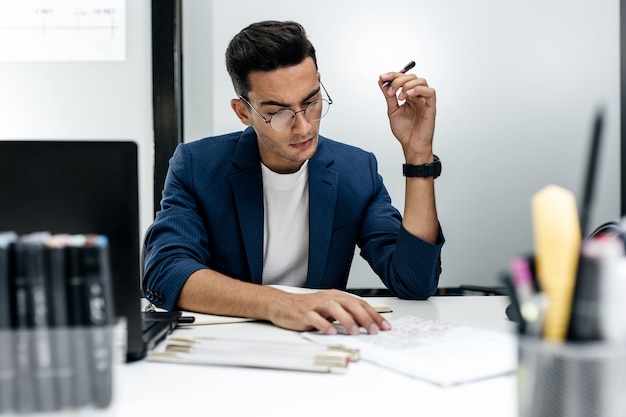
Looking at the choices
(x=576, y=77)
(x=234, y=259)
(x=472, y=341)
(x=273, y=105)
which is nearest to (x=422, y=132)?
(x=273, y=105)

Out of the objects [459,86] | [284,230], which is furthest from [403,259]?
[459,86]

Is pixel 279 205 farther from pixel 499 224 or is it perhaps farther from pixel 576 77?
pixel 576 77

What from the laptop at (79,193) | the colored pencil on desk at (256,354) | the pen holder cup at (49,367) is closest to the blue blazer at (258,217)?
the colored pencil on desk at (256,354)

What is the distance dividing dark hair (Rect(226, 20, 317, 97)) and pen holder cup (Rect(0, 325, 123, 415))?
3.72 ft

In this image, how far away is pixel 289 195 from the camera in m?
1.76

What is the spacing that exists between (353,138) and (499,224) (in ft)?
2.16

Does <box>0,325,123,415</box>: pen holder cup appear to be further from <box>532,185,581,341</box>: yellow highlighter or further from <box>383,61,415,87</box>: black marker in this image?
<box>383,61,415,87</box>: black marker

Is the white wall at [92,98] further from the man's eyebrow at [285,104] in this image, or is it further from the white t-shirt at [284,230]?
the man's eyebrow at [285,104]

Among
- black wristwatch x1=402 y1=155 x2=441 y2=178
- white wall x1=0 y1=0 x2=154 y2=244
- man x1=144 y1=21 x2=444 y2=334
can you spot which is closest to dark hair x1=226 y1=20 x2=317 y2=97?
man x1=144 y1=21 x2=444 y2=334

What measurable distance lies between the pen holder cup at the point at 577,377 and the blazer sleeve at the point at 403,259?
95 cm

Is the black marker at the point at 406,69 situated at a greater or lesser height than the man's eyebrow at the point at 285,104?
greater

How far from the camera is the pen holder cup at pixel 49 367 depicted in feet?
1.82

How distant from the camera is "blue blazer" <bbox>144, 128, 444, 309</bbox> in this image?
152 centimetres

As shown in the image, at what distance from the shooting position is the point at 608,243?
1.52 ft
